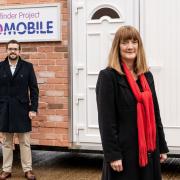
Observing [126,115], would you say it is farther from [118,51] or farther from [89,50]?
[89,50]

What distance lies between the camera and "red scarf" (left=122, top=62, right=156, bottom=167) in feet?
11.1

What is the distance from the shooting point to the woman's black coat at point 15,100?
6.37 m

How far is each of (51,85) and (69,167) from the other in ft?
4.42

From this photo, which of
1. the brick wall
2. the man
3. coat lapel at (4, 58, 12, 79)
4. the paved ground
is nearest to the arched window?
the brick wall

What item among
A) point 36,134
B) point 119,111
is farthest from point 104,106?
point 36,134

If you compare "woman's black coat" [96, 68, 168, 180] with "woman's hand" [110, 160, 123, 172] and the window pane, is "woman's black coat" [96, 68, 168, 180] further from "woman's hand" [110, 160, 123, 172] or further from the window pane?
the window pane

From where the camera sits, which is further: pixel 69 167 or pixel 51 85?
pixel 69 167

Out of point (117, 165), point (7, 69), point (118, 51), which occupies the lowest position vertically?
point (117, 165)

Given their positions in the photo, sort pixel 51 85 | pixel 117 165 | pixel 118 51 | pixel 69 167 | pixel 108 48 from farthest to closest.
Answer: pixel 69 167
pixel 51 85
pixel 108 48
pixel 118 51
pixel 117 165

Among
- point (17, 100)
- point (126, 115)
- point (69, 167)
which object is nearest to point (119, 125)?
point (126, 115)

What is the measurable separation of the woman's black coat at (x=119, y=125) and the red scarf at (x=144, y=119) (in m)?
0.04

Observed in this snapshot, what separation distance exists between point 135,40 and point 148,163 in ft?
2.94

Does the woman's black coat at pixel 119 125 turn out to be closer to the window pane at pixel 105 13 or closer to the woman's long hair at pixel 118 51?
the woman's long hair at pixel 118 51

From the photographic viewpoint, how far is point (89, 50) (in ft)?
22.2
